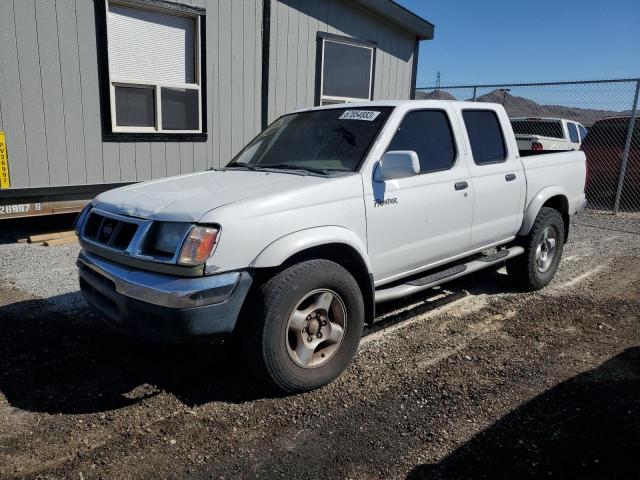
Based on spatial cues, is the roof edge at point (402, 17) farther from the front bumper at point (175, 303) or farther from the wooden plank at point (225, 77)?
the front bumper at point (175, 303)

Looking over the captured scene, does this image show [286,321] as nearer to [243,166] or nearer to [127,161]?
[243,166]

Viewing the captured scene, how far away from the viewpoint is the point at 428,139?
441 cm

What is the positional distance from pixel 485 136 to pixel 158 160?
4710mm

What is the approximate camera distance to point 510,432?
308 cm

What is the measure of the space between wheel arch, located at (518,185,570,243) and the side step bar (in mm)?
253

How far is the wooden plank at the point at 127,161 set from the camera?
7.41m

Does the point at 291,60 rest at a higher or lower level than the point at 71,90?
higher

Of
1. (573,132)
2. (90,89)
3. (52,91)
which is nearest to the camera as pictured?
(52,91)

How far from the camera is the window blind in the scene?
282 inches

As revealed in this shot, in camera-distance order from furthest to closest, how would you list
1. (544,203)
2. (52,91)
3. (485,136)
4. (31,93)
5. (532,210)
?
1. (52,91)
2. (31,93)
3. (544,203)
4. (532,210)
5. (485,136)

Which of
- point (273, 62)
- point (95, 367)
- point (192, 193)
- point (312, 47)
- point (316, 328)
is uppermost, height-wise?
point (312, 47)

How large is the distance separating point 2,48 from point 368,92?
633 cm

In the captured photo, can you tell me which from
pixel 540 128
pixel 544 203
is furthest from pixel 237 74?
pixel 540 128

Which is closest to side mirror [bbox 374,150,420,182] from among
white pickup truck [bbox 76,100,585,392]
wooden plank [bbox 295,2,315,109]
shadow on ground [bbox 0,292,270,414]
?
white pickup truck [bbox 76,100,585,392]
